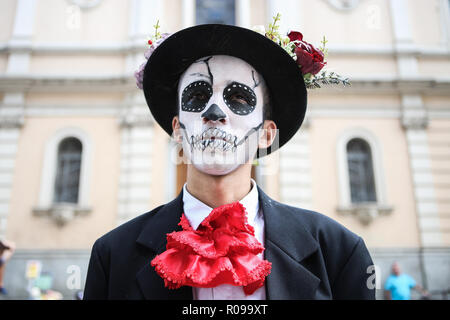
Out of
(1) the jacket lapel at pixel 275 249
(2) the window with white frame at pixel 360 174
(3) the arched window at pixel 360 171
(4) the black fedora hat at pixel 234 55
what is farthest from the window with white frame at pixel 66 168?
(1) the jacket lapel at pixel 275 249

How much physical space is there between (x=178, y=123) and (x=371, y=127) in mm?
7901

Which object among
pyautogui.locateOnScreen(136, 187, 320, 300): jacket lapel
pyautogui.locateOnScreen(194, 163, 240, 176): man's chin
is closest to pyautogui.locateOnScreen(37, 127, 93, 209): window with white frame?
pyautogui.locateOnScreen(136, 187, 320, 300): jacket lapel

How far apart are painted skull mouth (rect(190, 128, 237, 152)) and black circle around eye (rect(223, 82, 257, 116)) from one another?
13 cm

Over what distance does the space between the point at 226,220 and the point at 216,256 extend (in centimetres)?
15

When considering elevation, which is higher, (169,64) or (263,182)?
(263,182)

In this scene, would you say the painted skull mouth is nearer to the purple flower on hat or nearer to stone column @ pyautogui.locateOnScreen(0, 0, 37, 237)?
the purple flower on hat

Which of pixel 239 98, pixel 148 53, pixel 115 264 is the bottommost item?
pixel 115 264

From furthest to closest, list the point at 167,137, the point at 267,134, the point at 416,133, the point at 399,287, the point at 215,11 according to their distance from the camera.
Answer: the point at 215,11 < the point at 416,133 < the point at 167,137 < the point at 399,287 < the point at 267,134

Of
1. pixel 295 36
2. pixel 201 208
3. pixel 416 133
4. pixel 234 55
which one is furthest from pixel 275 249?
pixel 416 133

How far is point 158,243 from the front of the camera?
4.98ft

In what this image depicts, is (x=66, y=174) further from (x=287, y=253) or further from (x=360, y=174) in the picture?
(x=287, y=253)
